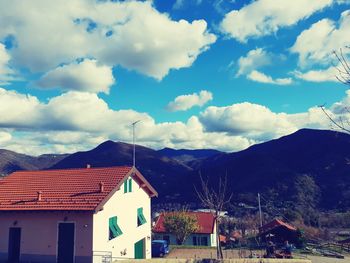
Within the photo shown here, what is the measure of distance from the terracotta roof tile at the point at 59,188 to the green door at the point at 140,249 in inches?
293

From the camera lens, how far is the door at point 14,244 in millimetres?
22703

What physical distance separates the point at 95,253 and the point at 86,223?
1975 millimetres

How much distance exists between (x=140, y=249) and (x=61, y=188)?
967 cm

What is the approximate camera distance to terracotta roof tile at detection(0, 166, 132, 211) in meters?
22.7

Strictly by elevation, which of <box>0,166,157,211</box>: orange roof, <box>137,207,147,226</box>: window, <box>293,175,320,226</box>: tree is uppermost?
<box>293,175,320,226</box>: tree

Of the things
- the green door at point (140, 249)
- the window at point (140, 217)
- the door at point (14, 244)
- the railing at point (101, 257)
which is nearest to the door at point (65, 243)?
the railing at point (101, 257)

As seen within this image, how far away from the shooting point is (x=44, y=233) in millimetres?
22406

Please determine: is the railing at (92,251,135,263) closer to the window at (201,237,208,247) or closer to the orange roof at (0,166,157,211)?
the orange roof at (0,166,157,211)

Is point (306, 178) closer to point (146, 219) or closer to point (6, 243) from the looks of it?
point (146, 219)

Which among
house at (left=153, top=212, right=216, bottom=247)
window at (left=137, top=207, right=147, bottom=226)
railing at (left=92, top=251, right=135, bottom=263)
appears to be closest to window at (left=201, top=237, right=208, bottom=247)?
house at (left=153, top=212, right=216, bottom=247)

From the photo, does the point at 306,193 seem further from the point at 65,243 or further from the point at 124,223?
the point at 65,243

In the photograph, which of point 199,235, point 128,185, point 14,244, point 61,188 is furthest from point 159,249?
point 199,235

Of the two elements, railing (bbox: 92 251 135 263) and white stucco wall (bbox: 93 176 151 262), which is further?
white stucco wall (bbox: 93 176 151 262)

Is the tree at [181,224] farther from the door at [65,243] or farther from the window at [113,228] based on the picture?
the door at [65,243]
